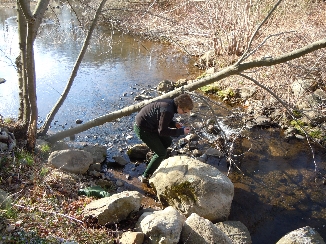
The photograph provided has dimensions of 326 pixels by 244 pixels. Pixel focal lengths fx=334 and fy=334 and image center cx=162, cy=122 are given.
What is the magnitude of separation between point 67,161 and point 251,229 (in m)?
3.09

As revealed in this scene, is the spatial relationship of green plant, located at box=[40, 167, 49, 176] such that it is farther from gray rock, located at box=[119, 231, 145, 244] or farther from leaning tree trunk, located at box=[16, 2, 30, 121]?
gray rock, located at box=[119, 231, 145, 244]

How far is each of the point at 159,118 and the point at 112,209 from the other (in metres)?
1.72

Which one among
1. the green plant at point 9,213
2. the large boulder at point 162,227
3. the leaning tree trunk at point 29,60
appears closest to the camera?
the green plant at point 9,213

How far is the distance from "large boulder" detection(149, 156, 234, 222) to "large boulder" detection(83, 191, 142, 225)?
3.13 feet

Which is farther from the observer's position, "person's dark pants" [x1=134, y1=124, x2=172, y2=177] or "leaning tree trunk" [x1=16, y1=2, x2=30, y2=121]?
"leaning tree trunk" [x1=16, y1=2, x2=30, y2=121]

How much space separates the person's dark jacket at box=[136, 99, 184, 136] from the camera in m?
4.98

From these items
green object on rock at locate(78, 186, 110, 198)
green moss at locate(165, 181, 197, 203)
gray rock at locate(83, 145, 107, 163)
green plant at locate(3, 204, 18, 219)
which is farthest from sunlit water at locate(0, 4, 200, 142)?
green plant at locate(3, 204, 18, 219)

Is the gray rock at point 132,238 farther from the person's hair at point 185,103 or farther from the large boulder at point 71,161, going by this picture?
the large boulder at point 71,161

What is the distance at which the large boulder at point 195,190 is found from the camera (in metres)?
4.91

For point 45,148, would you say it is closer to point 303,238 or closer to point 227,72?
point 227,72

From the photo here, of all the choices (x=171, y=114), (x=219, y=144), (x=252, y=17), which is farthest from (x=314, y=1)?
(x=171, y=114)

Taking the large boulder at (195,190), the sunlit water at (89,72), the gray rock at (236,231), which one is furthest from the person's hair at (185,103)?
the sunlit water at (89,72)

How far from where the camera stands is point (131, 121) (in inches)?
325

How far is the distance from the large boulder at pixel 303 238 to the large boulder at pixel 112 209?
2.05 meters
